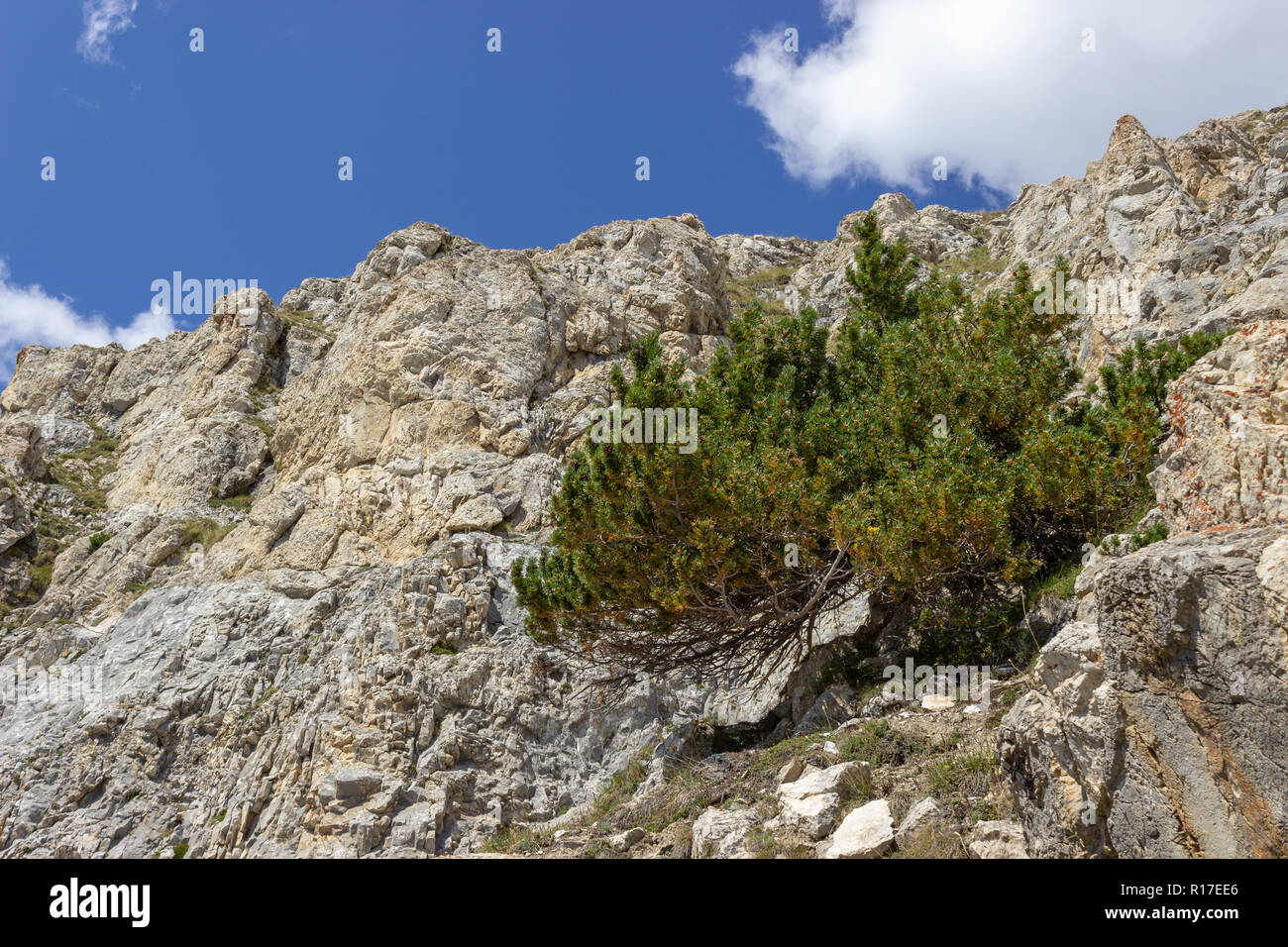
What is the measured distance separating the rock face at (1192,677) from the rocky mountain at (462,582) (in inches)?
0.7

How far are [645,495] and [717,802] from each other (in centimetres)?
429

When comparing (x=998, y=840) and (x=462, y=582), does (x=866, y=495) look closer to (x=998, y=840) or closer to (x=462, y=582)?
(x=998, y=840)

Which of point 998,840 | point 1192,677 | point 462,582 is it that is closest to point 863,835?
point 998,840

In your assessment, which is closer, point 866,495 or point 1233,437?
point 1233,437

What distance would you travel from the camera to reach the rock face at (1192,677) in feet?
12.2

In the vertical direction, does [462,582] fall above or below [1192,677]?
below

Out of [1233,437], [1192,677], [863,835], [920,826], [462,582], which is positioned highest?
[1233,437]

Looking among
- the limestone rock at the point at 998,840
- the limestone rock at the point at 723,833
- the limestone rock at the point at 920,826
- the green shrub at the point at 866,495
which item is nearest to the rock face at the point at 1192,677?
the limestone rock at the point at 998,840

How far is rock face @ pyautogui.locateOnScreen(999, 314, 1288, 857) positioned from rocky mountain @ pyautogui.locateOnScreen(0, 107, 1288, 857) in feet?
0.06

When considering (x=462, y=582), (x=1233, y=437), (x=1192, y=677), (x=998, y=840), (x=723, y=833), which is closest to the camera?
(x=1192, y=677)

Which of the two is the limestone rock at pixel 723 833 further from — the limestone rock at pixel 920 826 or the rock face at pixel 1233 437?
the rock face at pixel 1233 437

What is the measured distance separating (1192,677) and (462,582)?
52.3 ft

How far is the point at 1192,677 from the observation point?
159 inches

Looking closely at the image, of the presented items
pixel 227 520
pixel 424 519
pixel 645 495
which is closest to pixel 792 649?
pixel 645 495
